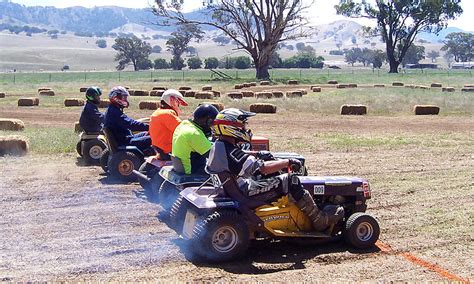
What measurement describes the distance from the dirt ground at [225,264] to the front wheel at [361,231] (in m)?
0.14

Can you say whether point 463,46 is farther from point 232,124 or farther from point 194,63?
point 232,124

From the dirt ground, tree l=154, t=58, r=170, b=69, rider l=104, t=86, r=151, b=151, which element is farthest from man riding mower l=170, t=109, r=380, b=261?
tree l=154, t=58, r=170, b=69

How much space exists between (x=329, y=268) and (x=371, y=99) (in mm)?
23243

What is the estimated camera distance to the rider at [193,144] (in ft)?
27.2

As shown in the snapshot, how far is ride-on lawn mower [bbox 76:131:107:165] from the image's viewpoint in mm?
12734

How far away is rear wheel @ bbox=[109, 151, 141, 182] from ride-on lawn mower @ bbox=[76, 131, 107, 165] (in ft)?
6.43

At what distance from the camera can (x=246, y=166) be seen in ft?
21.2

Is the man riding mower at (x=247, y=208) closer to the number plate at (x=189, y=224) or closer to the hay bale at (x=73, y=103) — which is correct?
the number plate at (x=189, y=224)

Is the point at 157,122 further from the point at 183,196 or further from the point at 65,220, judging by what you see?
the point at 183,196

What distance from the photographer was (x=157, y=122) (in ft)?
32.6

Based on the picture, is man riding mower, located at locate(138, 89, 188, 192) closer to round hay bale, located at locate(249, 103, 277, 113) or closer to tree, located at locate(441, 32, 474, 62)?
round hay bale, located at locate(249, 103, 277, 113)

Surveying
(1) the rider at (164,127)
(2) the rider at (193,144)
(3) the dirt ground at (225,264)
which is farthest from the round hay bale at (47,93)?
(2) the rider at (193,144)

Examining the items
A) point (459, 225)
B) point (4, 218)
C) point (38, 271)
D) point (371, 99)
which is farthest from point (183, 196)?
point (371, 99)

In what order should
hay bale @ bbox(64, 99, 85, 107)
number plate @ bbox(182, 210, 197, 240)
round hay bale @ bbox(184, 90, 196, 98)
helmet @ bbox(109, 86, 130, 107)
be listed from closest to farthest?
1. number plate @ bbox(182, 210, 197, 240)
2. helmet @ bbox(109, 86, 130, 107)
3. hay bale @ bbox(64, 99, 85, 107)
4. round hay bale @ bbox(184, 90, 196, 98)
